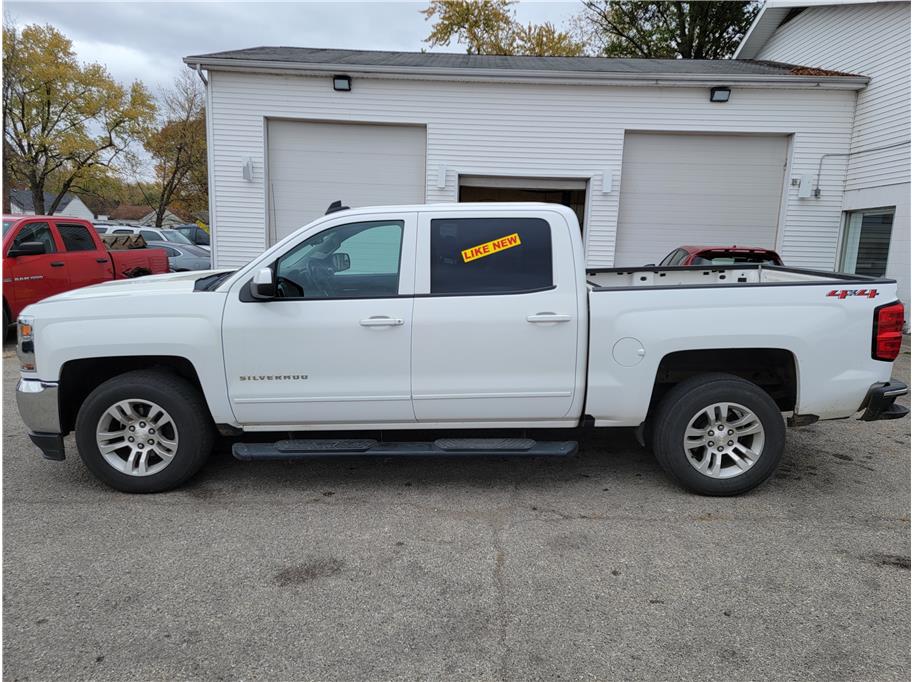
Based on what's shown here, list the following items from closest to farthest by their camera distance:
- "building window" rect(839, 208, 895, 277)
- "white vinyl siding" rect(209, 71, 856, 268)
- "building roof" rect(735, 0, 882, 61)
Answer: "building window" rect(839, 208, 895, 277) → "white vinyl siding" rect(209, 71, 856, 268) → "building roof" rect(735, 0, 882, 61)

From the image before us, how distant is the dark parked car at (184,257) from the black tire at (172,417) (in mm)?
Answer: 14543

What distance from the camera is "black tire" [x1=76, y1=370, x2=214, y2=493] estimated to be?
12.9 feet

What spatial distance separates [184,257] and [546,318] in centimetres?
1702

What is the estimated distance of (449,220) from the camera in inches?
159

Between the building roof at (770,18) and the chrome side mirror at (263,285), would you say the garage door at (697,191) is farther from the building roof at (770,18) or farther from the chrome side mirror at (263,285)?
the chrome side mirror at (263,285)

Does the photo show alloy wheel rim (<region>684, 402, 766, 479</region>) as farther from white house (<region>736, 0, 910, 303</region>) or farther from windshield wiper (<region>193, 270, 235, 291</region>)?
white house (<region>736, 0, 910, 303</region>)

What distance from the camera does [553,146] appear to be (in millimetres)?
12016

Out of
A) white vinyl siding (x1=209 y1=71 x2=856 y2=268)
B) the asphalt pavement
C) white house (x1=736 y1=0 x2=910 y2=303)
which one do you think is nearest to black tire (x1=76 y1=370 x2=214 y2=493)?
the asphalt pavement

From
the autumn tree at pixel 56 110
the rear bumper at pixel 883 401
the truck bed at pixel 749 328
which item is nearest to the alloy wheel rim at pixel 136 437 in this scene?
the truck bed at pixel 749 328

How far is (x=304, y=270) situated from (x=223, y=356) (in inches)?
30.1

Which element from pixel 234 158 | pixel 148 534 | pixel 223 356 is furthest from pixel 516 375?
pixel 234 158

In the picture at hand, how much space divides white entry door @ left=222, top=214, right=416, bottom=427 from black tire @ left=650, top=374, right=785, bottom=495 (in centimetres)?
172

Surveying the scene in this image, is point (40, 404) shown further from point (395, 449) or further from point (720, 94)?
point (720, 94)

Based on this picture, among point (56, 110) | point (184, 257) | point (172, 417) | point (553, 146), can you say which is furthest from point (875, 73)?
point (56, 110)
